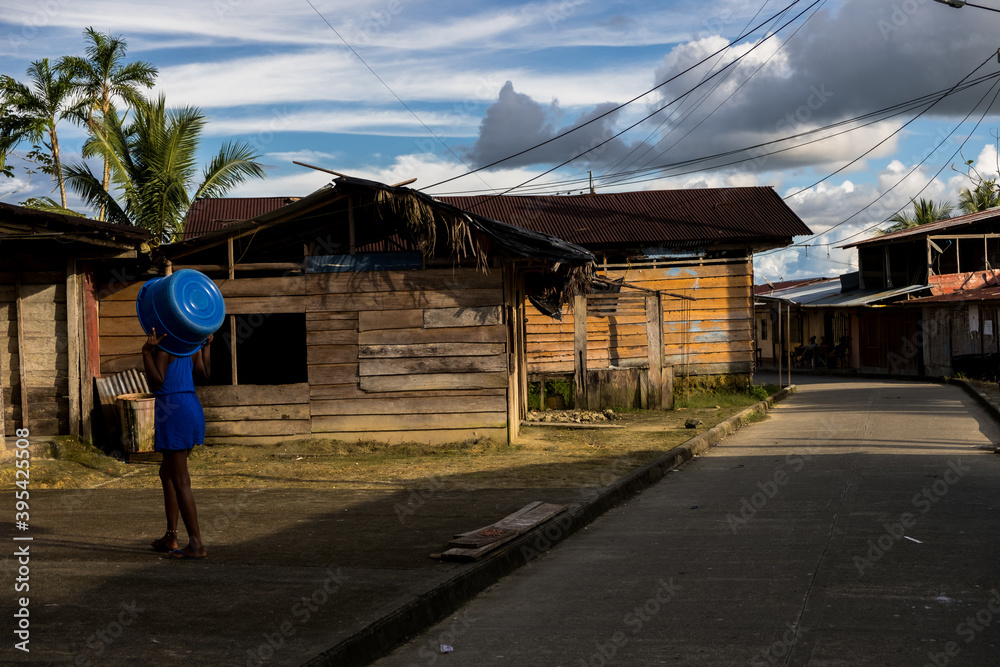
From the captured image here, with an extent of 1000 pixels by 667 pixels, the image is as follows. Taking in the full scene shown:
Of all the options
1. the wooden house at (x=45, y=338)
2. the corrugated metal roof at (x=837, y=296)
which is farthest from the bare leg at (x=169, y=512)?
the corrugated metal roof at (x=837, y=296)

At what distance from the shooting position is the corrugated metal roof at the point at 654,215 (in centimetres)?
2314

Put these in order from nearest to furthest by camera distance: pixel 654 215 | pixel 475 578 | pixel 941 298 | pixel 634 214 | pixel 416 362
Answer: pixel 475 578
pixel 416 362
pixel 654 215
pixel 634 214
pixel 941 298

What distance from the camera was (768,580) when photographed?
234 inches

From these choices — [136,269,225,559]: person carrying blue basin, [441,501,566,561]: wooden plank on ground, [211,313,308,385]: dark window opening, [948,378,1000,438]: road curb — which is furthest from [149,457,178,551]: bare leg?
[948,378,1000,438]: road curb

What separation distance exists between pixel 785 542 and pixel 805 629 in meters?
2.32

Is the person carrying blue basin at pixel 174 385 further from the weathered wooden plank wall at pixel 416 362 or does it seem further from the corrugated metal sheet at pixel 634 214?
the corrugated metal sheet at pixel 634 214

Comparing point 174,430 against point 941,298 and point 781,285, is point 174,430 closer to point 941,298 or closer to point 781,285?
point 941,298

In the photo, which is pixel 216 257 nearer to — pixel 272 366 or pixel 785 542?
pixel 272 366

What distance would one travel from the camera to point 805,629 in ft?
15.9

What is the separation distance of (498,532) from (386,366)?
649 cm

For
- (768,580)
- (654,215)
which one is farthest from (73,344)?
(654,215)

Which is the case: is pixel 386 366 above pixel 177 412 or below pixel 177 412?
above

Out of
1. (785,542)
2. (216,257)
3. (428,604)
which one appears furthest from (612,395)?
(428,604)

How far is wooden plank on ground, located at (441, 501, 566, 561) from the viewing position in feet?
21.1
